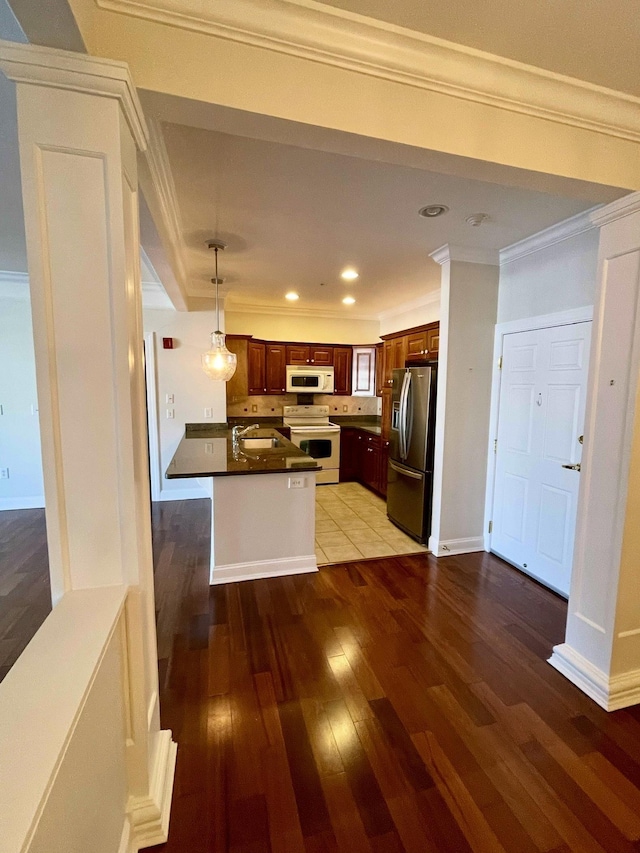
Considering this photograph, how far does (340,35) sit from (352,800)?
2.60 m

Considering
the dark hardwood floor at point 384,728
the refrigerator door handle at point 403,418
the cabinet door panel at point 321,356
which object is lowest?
the dark hardwood floor at point 384,728

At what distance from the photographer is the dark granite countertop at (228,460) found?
2.69m

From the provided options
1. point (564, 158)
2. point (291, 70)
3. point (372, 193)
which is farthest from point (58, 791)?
point (372, 193)

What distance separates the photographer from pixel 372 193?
87.2 inches

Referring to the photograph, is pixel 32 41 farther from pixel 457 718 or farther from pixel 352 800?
pixel 457 718

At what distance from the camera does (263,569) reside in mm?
2996

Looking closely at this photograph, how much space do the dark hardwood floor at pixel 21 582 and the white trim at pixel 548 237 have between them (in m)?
4.17

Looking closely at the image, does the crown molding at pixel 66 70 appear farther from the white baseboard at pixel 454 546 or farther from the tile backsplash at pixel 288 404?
the tile backsplash at pixel 288 404

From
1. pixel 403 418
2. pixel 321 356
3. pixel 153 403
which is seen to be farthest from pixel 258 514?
pixel 321 356

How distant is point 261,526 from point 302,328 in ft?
12.3

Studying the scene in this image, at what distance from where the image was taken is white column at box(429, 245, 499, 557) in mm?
3213

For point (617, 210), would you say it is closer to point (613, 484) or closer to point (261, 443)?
point (613, 484)

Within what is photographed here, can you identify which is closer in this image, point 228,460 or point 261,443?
point 228,460

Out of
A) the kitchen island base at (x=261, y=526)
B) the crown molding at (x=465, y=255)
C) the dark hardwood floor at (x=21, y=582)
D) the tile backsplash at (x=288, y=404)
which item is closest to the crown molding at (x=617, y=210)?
the crown molding at (x=465, y=255)
